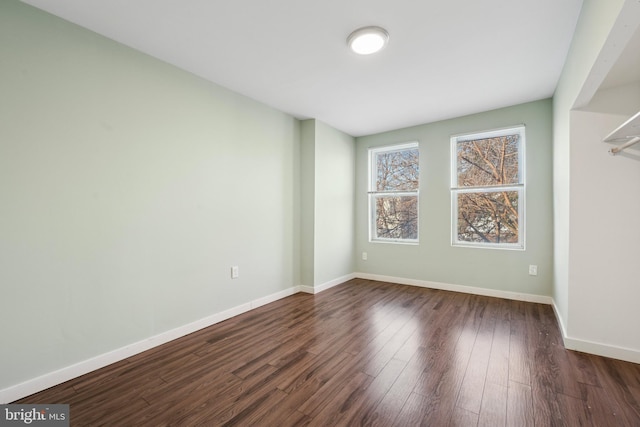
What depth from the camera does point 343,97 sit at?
318cm

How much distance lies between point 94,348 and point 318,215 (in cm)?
269

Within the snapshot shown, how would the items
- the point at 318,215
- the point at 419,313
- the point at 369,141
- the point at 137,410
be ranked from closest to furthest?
the point at 137,410, the point at 419,313, the point at 318,215, the point at 369,141

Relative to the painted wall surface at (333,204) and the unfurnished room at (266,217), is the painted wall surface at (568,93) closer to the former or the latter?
the unfurnished room at (266,217)

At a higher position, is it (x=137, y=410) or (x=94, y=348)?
(x=94, y=348)

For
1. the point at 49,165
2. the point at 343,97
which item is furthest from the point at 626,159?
the point at 49,165

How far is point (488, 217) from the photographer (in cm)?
370

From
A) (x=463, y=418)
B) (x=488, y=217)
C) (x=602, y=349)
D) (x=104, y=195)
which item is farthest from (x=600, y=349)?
(x=104, y=195)

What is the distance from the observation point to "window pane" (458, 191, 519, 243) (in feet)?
11.6

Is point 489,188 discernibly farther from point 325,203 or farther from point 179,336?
point 179,336

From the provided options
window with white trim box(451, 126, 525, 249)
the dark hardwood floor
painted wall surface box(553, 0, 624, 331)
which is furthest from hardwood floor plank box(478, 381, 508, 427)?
window with white trim box(451, 126, 525, 249)

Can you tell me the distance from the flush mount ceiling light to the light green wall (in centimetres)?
174

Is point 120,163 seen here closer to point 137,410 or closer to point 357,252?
point 137,410

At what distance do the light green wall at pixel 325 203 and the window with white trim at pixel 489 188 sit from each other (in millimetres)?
1607

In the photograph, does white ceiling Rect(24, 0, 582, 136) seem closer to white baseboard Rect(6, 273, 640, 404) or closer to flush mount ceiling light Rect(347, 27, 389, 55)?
flush mount ceiling light Rect(347, 27, 389, 55)
